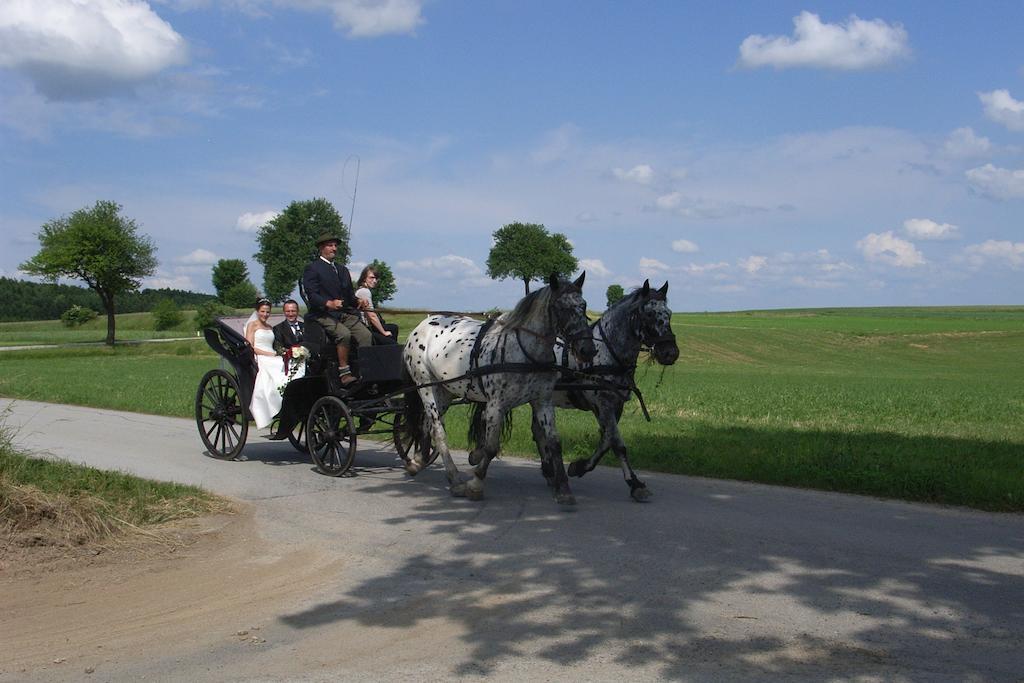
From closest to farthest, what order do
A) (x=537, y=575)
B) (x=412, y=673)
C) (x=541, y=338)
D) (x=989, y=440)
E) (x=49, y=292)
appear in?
(x=412, y=673) < (x=537, y=575) < (x=541, y=338) < (x=989, y=440) < (x=49, y=292)

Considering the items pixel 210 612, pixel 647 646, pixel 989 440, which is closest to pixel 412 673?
pixel 647 646

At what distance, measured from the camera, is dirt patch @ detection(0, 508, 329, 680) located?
5.17 metres

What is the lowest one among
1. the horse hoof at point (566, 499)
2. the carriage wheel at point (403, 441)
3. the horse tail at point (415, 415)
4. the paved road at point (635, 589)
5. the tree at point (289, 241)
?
the paved road at point (635, 589)

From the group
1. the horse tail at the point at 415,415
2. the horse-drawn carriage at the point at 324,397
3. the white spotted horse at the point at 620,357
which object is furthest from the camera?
the horse-drawn carriage at the point at 324,397

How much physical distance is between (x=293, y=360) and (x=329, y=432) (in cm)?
130

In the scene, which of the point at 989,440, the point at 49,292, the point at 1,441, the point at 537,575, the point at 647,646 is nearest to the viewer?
the point at 647,646

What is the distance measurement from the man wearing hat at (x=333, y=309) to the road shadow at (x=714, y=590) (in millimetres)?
2782

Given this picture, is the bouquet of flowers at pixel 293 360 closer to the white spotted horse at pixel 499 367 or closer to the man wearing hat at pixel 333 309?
the man wearing hat at pixel 333 309

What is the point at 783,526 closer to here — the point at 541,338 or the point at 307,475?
the point at 541,338

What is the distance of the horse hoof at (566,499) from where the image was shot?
8.80m

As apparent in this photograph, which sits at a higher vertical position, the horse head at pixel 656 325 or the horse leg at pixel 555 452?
the horse head at pixel 656 325

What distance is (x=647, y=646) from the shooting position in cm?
502

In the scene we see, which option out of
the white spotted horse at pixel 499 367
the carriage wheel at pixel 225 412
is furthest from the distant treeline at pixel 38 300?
the white spotted horse at pixel 499 367

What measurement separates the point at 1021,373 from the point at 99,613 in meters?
48.0
